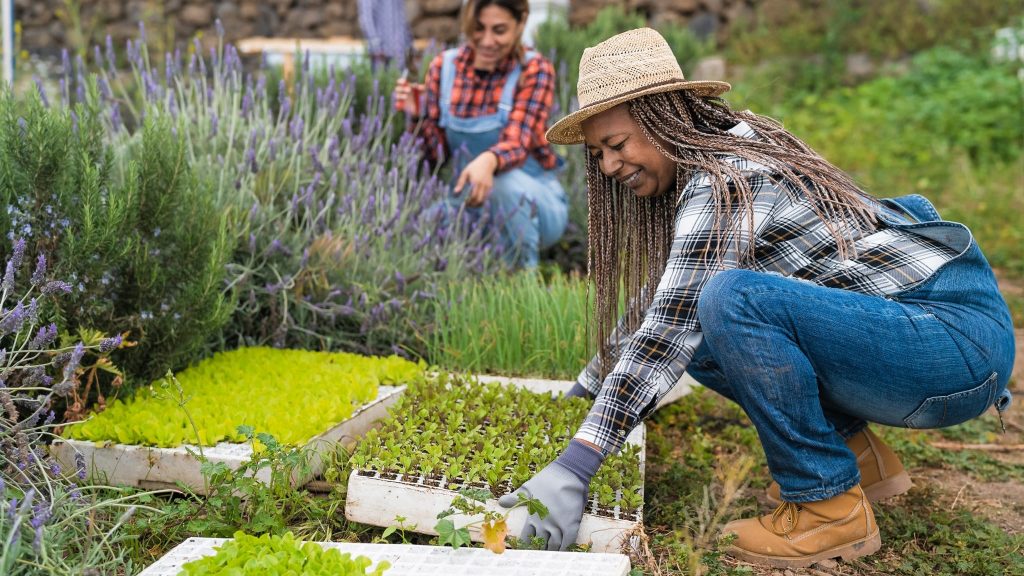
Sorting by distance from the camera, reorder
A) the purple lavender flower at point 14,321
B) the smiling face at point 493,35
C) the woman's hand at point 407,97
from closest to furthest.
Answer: the purple lavender flower at point 14,321, the smiling face at point 493,35, the woman's hand at point 407,97

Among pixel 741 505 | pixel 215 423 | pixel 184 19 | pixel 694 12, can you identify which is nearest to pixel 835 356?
pixel 741 505

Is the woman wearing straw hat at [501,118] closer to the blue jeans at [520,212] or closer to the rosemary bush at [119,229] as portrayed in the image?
the blue jeans at [520,212]

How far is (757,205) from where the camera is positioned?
2182 mm

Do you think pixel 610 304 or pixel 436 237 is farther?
pixel 436 237

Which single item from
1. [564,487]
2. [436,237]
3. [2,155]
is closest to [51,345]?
[2,155]

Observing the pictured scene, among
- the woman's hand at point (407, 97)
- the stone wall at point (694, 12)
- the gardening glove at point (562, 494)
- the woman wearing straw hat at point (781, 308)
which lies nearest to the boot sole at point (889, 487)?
the woman wearing straw hat at point (781, 308)

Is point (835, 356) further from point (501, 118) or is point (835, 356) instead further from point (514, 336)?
point (501, 118)

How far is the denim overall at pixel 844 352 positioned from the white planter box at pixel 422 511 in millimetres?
420

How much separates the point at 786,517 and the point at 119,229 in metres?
1.98

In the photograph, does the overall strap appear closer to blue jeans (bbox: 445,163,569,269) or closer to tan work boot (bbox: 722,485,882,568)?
blue jeans (bbox: 445,163,569,269)

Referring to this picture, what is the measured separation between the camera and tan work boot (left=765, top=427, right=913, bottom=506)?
8.55 ft

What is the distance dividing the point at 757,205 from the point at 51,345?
187cm

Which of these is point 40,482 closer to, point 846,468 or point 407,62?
point 846,468

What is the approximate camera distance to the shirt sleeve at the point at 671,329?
2.06 metres
